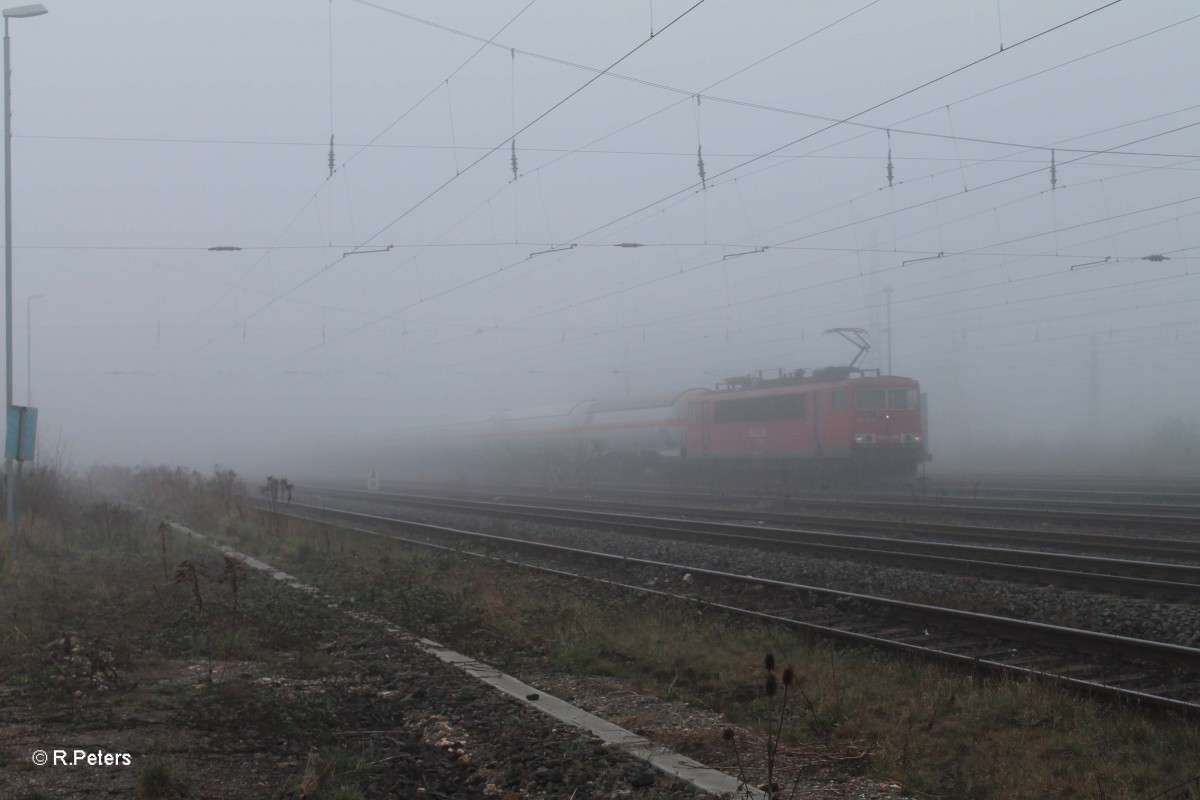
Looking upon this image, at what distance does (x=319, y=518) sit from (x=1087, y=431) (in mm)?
46260

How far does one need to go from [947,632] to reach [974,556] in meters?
4.94

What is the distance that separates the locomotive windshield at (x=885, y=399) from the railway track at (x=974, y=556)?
31.8 feet

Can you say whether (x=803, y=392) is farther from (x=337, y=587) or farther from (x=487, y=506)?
(x=337, y=587)

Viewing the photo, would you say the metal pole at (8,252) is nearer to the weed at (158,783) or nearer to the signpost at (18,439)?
the signpost at (18,439)

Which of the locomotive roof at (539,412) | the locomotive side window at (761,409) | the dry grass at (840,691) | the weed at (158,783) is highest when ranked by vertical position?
the locomotive roof at (539,412)

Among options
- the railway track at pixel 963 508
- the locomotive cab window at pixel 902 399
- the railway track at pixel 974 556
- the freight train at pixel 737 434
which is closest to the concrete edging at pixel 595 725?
the railway track at pixel 974 556

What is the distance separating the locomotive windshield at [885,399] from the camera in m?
28.0

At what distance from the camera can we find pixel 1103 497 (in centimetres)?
2430

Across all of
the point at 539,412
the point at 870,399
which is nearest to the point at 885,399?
the point at 870,399

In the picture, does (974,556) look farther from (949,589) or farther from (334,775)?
(334,775)

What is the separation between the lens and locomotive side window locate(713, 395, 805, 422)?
2997 cm

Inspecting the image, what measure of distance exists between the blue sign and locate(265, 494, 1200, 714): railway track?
791 centimetres

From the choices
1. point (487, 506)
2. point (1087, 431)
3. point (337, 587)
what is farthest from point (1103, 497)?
point (1087, 431)

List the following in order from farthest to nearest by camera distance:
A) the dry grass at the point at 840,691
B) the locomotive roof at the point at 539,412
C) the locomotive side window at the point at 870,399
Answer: the locomotive roof at the point at 539,412
the locomotive side window at the point at 870,399
the dry grass at the point at 840,691
